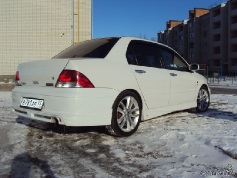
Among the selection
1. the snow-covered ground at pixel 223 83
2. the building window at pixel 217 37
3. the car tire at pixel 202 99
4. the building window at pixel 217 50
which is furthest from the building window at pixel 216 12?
the car tire at pixel 202 99

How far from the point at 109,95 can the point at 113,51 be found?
2.36ft

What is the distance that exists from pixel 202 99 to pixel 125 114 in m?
2.85

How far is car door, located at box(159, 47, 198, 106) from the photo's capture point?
600 cm

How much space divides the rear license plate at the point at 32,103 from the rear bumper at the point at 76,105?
6 centimetres

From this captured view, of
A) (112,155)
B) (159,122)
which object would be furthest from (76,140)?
(159,122)

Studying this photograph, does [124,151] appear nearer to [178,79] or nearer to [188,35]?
[178,79]

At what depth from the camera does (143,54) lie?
18.1 ft

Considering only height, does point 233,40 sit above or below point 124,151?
above

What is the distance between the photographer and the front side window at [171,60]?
6022mm

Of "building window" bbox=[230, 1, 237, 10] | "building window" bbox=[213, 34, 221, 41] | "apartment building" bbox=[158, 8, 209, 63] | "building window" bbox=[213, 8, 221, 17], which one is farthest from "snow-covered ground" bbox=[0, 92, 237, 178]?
"apartment building" bbox=[158, 8, 209, 63]

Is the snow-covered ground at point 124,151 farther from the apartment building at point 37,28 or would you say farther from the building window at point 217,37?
the building window at point 217,37

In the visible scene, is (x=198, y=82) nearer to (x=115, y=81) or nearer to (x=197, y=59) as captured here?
(x=115, y=81)

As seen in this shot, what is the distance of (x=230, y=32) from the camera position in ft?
198

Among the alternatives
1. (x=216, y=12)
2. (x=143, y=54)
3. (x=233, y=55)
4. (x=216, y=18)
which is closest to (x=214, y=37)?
(x=216, y=18)
